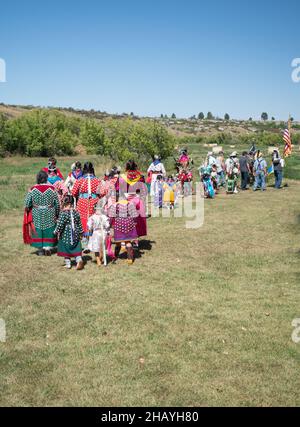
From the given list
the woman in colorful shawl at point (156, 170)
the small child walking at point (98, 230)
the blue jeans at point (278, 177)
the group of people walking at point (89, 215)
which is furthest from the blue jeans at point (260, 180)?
the small child walking at point (98, 230)

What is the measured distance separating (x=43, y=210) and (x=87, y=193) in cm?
110

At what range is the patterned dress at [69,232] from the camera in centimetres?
906

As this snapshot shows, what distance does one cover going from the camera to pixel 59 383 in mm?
5195

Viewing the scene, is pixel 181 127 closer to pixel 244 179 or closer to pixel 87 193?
pixel 244 179

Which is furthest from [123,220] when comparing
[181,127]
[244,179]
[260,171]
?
[181,127]

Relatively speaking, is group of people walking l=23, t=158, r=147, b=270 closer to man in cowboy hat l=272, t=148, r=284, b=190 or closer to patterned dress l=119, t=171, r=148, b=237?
patterned dress l=119, t=171, r=148, b=237

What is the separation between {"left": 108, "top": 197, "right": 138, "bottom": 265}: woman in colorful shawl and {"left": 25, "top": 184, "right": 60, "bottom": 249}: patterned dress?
4.59 ft

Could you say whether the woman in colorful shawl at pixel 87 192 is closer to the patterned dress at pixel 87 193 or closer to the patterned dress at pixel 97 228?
the patterned dress at pixel 87 193

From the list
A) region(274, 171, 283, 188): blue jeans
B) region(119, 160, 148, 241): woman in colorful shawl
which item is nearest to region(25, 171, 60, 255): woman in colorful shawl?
region(119, 160, 148, 241): woman in colorful shawl

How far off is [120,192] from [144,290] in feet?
9.23

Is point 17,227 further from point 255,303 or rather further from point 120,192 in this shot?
point 255,303

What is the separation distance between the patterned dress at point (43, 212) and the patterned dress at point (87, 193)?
570 mm

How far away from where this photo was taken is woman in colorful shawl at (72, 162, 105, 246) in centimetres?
1022

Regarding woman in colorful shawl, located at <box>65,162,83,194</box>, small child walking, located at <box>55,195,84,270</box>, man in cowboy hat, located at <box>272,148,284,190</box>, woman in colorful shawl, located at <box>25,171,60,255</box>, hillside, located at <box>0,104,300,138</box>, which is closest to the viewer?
small child walking, located at <box>55,195,84,270</box>
